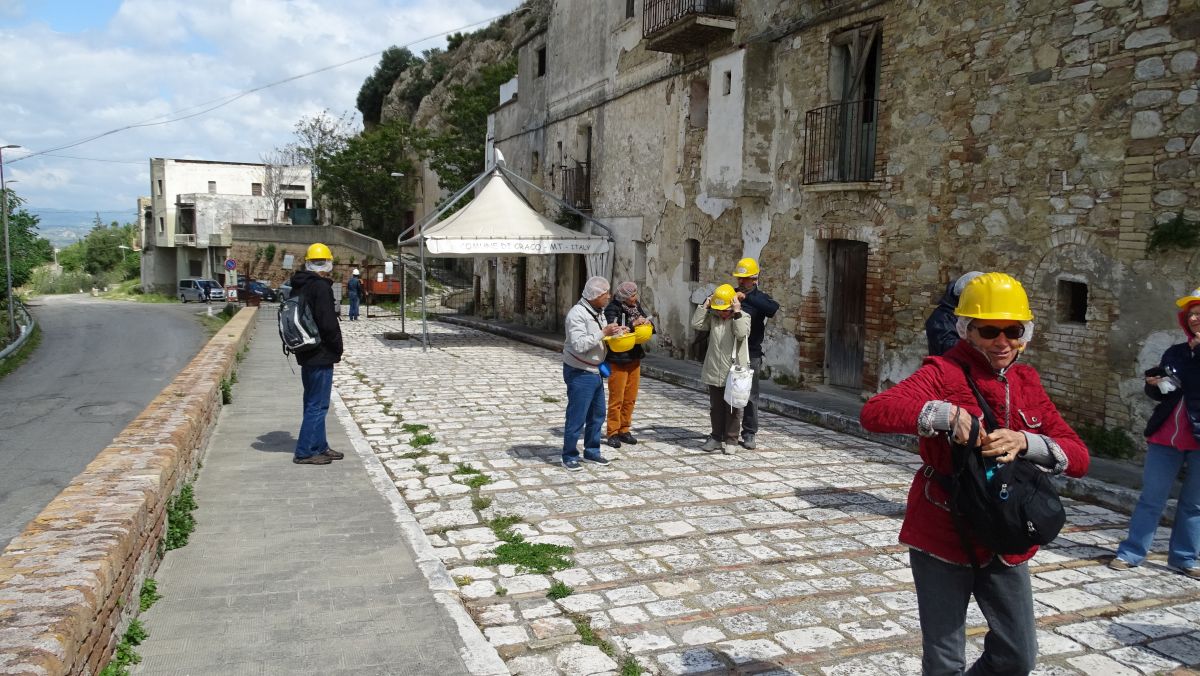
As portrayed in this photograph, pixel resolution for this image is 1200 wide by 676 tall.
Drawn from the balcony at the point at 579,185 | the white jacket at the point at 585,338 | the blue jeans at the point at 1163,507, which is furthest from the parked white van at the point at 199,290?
the blue jeans at the point at 1163,507

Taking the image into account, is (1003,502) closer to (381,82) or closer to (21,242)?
(21,242)

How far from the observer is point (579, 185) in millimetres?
20797

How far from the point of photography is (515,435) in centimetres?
900

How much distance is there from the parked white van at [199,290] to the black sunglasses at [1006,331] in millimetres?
48270

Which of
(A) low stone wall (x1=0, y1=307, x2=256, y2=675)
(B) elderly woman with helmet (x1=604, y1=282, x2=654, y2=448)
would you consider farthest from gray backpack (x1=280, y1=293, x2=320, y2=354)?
(B) elderly woman with helmet (x1=604, y1=282, x2=654, y2=448)

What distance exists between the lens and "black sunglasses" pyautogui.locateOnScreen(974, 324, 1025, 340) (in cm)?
288

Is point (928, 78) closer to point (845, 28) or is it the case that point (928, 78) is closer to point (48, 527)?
point (845, 28)

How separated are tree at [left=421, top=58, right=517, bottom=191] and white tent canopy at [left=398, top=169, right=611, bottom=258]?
68.5 feet

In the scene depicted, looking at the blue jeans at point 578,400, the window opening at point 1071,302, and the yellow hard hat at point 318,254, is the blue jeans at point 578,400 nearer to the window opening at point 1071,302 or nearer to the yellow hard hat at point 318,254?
the yellow hard hat at point 318,254

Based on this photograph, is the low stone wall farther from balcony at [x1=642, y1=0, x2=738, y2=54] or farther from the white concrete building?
the white concrete building

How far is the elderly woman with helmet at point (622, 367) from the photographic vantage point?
8.26 metres

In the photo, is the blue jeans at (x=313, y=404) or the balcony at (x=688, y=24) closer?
the blue jeans at (x=313, y=404)

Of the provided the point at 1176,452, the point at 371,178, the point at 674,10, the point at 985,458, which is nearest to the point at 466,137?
the point at 371,178

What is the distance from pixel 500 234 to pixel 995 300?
15510 millimetres
